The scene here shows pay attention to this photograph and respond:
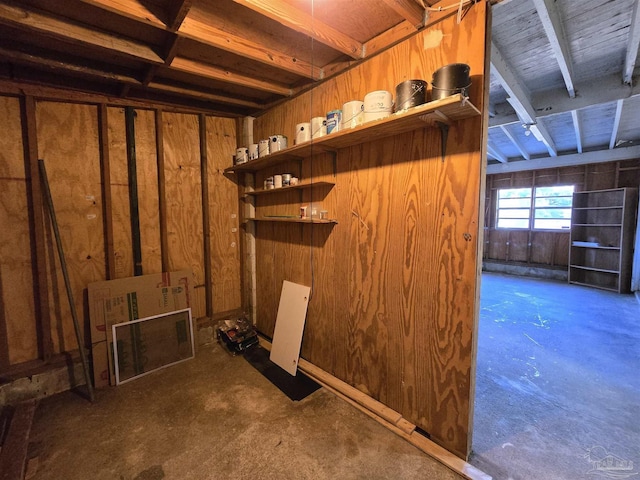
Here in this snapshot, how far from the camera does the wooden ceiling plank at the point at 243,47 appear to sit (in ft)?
5.26

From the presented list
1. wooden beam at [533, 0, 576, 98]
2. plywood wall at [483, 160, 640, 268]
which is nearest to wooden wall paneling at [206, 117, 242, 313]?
wooden beam at [533, 0, 576, 98]

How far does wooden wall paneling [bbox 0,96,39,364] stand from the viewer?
1.92 meters

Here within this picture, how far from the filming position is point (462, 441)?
145 cm

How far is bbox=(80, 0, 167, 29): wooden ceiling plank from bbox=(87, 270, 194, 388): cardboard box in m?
1.87

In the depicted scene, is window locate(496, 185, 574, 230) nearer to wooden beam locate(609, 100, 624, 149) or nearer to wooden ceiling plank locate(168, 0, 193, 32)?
wooden beam locate(609, 100, 624, 149)

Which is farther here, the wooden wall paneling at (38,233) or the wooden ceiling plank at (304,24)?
the wooden wall paneling at (38,233)

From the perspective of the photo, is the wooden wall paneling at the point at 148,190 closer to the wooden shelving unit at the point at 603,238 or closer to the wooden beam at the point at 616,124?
the wooden beam at the point at 616,124

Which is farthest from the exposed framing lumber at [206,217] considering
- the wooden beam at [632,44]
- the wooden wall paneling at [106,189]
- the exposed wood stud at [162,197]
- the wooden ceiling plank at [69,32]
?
the wooden beam at [632,44]

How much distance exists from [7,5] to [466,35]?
94.2 inches

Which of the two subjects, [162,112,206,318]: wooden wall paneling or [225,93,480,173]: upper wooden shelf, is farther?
[162,112,206,318]: wooden wall paneling

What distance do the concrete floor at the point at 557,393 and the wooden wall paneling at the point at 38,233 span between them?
3.05 meters

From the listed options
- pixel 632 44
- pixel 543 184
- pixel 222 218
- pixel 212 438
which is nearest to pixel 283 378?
pixel 212 438

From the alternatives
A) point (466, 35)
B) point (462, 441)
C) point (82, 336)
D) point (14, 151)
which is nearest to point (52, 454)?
point (82, 336)

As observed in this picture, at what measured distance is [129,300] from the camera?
7.49 ft
